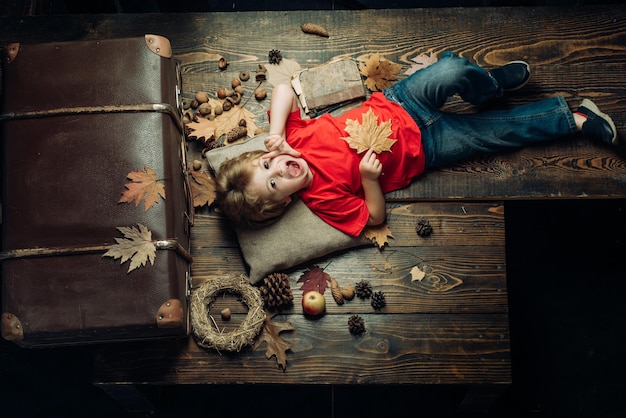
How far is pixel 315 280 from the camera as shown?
8.89 feet

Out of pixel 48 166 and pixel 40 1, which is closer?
pixel 48 166

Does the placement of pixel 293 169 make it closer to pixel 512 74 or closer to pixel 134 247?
pixel 134 247

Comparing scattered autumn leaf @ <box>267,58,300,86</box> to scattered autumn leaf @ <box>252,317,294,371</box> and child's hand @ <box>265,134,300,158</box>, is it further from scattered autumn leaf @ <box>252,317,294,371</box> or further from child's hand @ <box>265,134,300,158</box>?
Result: scattered autumn leaf @ <box>252,317,294,371</box>

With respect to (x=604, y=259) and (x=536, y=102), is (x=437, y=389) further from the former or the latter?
(x=536, y=102)

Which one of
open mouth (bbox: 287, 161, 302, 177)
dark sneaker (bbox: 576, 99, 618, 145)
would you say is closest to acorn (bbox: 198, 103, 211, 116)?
open mouth (bbox: 287, 161, 302, 177)

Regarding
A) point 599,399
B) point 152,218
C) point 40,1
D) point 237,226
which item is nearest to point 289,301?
point 237,226

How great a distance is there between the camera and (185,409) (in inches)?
130

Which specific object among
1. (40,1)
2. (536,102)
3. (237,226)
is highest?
(40,1)

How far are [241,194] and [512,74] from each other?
5.00ft

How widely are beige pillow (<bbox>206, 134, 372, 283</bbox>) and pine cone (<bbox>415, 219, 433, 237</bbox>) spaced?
0.34 m

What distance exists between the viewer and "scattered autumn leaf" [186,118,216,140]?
2.79 metres

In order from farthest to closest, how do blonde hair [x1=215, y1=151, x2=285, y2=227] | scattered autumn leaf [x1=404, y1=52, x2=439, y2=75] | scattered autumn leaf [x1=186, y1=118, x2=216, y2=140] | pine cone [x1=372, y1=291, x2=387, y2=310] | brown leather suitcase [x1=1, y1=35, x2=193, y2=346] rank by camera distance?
scattered autumn leaf [x1=404, y1=52, x2=439, y2=75] → scattered autumn leaf [x1=186, y1=118, x2=216, y2=140] → pine cone [x1=372, y1=291, x2=387, y2=310] → blonde hair [x1=215, y1=151, x2=285, y2=227] → brown leather suitcase [x1=1, y1=35, x2=193, y2=346]

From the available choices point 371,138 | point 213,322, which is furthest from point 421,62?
point 213,322

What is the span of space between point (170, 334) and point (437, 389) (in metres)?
1.68
